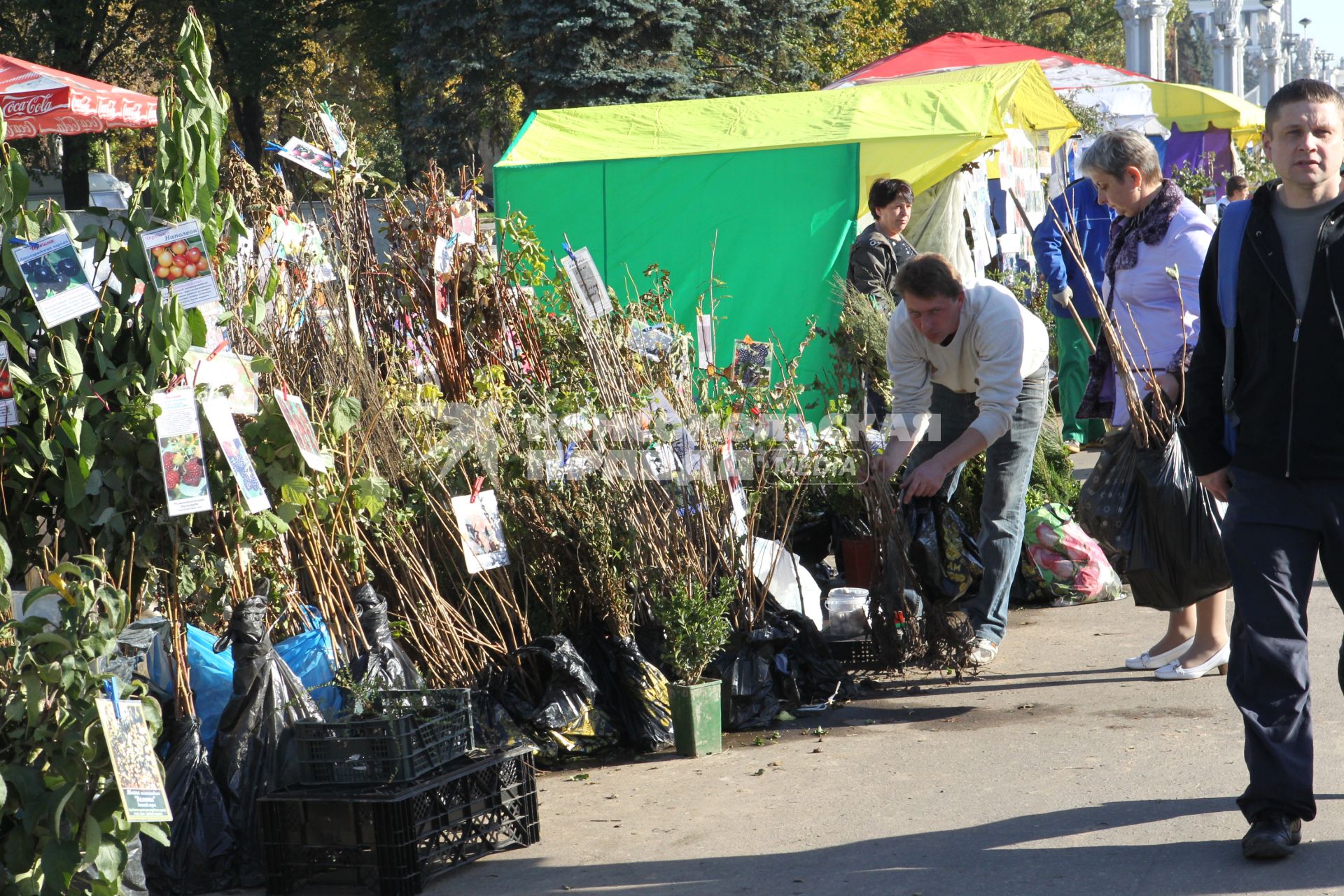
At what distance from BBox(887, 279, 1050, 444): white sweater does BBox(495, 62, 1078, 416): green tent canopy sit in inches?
158

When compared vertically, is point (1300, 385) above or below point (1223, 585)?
above

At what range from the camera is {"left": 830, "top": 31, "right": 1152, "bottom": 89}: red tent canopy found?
561 inches

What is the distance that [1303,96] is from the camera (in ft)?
9.91

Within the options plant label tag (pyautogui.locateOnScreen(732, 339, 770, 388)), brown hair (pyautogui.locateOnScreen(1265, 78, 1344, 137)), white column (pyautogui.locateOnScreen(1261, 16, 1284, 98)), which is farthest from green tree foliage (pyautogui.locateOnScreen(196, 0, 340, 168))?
white column (pyautogui.locateOnScreen(1261, 16, 1284, 98))

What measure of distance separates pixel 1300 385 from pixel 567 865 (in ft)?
6.74

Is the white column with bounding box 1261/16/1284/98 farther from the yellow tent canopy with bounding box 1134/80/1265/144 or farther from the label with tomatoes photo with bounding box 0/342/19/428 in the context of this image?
the label with tomatoes photo with bounding box 0/342/19/428

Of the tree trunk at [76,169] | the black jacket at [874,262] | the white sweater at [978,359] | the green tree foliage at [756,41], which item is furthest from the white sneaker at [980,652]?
the tree trunk at [76,169]

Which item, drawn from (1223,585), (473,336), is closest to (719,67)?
(473,336)

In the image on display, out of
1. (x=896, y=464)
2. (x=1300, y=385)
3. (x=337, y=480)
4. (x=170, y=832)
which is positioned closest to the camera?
(x=1300, y=385)

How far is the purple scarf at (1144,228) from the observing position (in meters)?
4.43

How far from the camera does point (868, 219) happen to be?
10219 millimetres

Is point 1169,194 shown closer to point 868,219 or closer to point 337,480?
point 337,480

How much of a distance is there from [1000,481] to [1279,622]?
180cm

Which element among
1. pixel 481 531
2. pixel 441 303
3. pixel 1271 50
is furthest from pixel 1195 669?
pixel 1271 50
